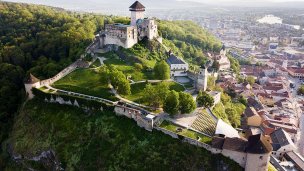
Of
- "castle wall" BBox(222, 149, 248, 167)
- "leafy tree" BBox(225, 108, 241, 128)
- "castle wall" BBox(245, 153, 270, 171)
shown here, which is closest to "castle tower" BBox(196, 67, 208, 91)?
"leafy tree" BBox(225, 108, 241, 128)

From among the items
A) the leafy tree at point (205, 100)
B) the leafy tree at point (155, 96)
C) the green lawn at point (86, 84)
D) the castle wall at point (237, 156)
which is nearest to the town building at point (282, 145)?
the leafy tree at point (205, 100)

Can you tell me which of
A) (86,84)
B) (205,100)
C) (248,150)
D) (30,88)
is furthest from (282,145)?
(30,88)

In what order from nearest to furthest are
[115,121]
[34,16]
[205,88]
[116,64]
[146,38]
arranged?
[115,121] < [205,88] < [116,64] < [146,38] < [34,16]

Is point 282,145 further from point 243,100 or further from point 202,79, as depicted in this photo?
point 243,100

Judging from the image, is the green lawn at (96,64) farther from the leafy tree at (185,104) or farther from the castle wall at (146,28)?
the leafy tree at (185,104)

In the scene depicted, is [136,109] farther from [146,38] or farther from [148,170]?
[146,38]

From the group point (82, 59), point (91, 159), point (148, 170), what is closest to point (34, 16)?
point (82, 59)

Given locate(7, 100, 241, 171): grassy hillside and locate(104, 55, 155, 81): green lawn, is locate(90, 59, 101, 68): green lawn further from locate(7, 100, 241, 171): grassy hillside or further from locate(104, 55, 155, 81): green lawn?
locate(7, 100, 241, 171): grassy hillside
